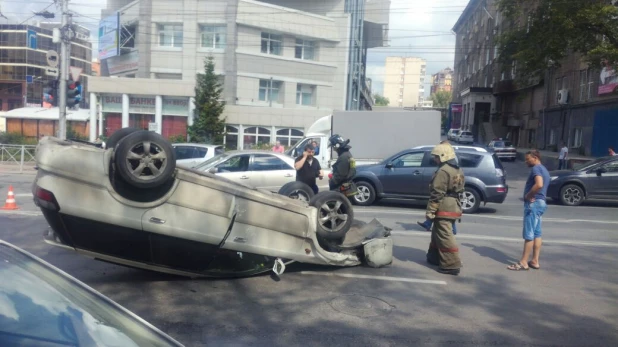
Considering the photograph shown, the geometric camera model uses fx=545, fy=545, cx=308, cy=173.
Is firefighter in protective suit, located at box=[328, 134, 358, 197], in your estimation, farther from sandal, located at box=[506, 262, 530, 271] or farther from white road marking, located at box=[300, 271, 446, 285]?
sandal, located at box=[506, 262, 530, 271]

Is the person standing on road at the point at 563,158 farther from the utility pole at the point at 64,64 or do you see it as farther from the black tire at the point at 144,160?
the black tire at the point at 144,160

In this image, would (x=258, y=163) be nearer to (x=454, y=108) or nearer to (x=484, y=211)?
(x=484, y=211)

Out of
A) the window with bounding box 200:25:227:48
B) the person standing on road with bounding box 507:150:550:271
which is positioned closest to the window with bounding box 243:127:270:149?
the window with bounding box 200:25:227:48

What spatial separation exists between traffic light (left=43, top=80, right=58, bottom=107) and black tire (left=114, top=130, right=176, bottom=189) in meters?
14.9

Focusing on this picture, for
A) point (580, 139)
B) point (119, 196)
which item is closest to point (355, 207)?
point (119, 196)

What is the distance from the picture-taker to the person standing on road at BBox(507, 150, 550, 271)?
7.66 metres

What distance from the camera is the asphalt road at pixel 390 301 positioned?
5.23m

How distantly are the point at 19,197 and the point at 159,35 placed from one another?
87.5 feet

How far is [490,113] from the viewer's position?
6297 cm

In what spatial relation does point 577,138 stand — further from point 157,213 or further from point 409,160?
point 157,213

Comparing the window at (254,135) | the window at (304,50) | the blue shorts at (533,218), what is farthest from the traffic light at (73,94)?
the window at (304,50)

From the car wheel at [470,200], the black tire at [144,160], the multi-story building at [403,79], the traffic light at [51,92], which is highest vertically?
the multi-story building at [403,79]

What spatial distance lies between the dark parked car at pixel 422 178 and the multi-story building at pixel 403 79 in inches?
6281

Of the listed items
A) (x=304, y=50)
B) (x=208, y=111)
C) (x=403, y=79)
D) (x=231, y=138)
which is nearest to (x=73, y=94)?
(x=208, y=111)
